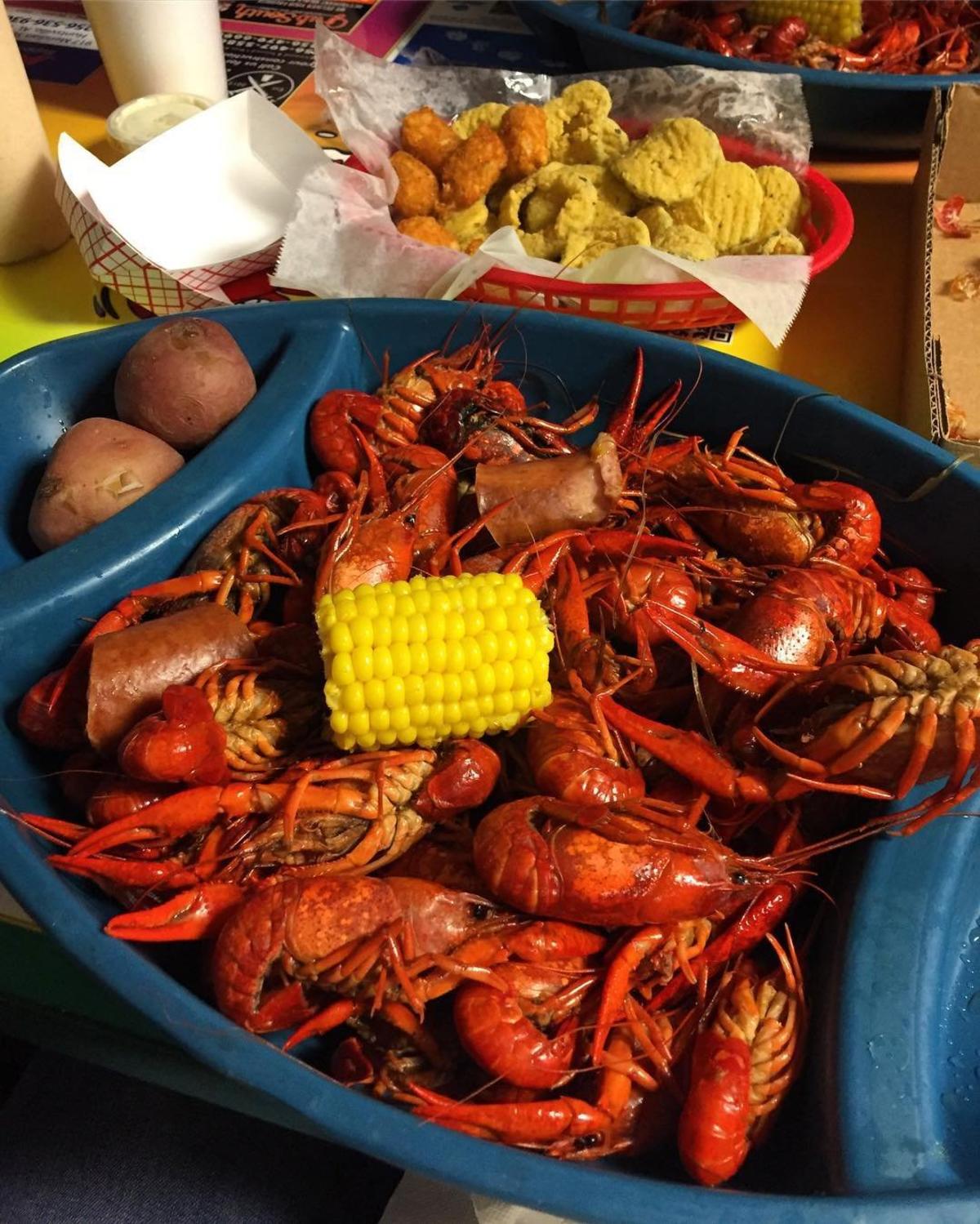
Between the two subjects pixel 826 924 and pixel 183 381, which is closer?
pixel 826 924

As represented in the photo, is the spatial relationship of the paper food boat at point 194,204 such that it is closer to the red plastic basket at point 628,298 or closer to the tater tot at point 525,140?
the tater tot at point 525,140

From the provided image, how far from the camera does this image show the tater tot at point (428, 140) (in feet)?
8.09

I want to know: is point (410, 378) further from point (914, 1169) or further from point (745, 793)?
point (914, 1169)

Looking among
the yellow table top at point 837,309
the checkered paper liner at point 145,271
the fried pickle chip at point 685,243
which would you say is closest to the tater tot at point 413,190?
the checkered paper liner at point 145,271

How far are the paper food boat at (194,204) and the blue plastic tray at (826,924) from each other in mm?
458

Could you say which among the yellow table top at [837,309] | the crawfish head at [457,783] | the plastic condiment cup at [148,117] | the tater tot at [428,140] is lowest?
the crawfish head at [457,783]

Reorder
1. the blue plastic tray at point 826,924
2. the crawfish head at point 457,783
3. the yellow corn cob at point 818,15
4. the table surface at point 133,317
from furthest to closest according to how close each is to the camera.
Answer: the yellow corn cob at point 818,15
the table surface at point 133,317
the crawfish head at point 457,783
the blue plastic tray at point 826,924

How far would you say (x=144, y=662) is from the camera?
1.37 meters

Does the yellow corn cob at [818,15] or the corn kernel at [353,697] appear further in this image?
the yellow corn cob at [818,15]

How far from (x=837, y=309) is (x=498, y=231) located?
91 centimetres

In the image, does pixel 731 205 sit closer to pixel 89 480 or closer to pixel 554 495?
pixel 554 495

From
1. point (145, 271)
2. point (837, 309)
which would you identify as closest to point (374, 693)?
point (145, 271)

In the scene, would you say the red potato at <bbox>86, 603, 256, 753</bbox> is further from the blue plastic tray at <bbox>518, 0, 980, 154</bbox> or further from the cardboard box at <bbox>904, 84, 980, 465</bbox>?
the blue plastic tray at <bbox>518, 0, 980, 154</bbox>

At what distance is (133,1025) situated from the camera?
5.03 feet
